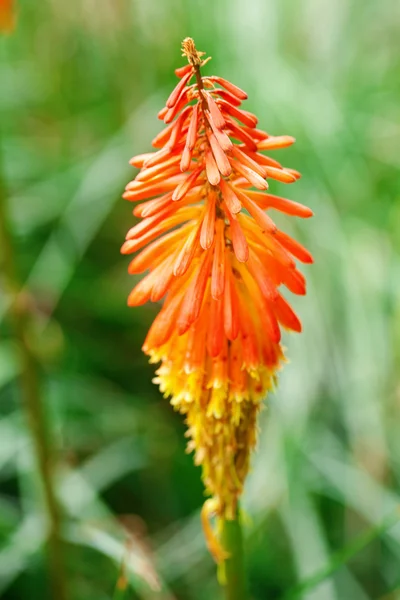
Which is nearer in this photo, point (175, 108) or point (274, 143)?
point (175, 108)

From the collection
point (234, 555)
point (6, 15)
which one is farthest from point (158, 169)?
point (6, 15)

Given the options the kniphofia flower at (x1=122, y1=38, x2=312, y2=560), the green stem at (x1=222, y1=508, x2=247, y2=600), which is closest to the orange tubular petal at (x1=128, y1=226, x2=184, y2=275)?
the kniphofia flower at (x1=122, y1=38, x2=312, y2=560)

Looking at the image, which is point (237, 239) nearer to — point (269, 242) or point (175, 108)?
point (269, 242)

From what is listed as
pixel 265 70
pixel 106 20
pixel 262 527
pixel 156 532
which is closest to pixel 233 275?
pixel 262 527

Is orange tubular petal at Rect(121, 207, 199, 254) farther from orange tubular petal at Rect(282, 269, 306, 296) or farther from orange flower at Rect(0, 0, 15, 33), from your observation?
orange flower at Rect(0, 0, 15, 33)

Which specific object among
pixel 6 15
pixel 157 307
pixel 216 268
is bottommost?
pixel 216 268

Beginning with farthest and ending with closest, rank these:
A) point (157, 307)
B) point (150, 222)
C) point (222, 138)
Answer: point (157, 307) → point (150, 222) → point (222, 138)

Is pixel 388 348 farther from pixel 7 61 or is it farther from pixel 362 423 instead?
pixel 7 61
